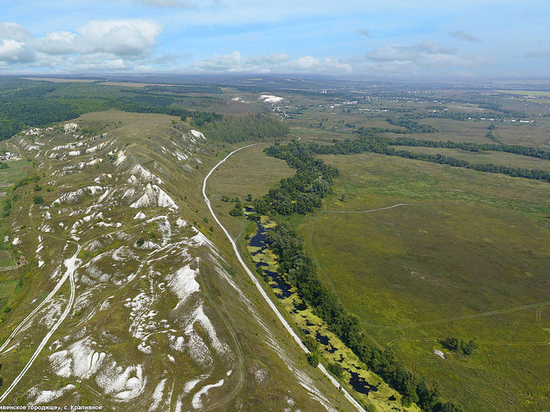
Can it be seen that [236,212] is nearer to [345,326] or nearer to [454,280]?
[345,326]

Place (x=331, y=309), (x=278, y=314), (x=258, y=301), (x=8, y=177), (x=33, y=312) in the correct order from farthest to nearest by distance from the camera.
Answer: (x=8, y=177), (x=258, y=301), (x=331, y=309), (x=278, y=314), (x=33, y=312)

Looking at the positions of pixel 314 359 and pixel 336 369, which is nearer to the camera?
pixel 314 359

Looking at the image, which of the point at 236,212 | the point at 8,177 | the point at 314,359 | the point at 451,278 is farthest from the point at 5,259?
the point at 451,278

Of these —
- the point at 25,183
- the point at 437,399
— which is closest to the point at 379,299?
the point at 437,399

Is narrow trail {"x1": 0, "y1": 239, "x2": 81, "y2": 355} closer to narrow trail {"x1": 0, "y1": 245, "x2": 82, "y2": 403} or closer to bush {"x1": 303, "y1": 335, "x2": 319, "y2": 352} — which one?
narrow trail {"x1": 0, "y1": 245, "x2": 82, "y2": 403}

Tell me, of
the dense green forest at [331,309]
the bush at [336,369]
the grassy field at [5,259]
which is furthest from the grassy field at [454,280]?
the grassy field at [5,259]

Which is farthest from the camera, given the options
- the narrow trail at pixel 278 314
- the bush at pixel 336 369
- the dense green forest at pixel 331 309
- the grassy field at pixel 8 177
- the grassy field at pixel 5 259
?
the grassy field at pixel 8 177

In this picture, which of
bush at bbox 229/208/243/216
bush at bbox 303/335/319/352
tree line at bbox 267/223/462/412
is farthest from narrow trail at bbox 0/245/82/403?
bush at bbox 229/208/243/216

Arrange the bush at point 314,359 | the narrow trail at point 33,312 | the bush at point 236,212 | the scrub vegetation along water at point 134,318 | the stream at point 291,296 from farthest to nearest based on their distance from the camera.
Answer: the bush at point 236,212 → the bush at point 314,359 → the stream at point 291,296 → the narrow trail at point 33,312 → the scrub vegetation along water at point 134,318

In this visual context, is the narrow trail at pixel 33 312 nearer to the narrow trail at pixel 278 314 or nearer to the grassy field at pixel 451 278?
the narrow trail at pixel 278 314

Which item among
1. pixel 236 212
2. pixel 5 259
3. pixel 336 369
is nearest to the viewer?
pixel 336 369
